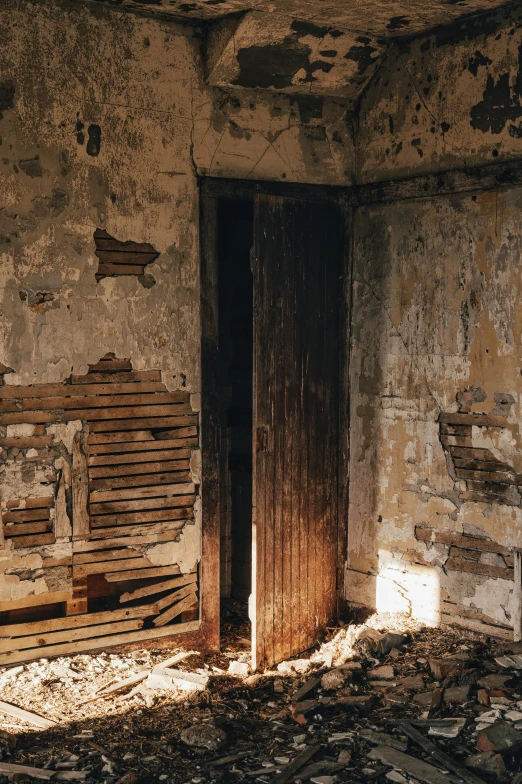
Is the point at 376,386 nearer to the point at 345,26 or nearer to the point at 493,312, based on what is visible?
the point at 493,312

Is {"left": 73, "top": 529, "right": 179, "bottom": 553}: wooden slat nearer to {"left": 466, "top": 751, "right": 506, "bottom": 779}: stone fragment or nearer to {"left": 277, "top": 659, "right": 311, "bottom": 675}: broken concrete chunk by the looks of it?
{"left": 277, "top": 659, "right": 311, "bottom": 675}: broken concrete chunk

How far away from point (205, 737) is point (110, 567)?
1121mm

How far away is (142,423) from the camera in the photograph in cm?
461

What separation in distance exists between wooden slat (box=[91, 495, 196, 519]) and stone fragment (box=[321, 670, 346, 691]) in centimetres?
115

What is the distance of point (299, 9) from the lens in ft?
14.1

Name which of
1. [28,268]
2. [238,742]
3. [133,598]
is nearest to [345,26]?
[28,268]

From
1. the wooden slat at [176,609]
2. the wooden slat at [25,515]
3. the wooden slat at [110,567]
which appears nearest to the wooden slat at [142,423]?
the wooden slat at [25,515]

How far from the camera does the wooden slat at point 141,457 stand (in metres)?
4.51

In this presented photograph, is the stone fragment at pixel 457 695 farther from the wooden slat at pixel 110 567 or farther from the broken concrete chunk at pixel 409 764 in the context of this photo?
the wooden slat at pixel 110 567

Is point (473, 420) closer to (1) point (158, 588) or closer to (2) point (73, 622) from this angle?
(1) point (158, 588)

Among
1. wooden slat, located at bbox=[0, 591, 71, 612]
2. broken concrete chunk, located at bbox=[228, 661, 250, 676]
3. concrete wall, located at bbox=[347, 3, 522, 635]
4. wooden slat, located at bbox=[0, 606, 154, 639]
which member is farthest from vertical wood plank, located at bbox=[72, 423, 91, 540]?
concrete wall, located at bbox=[347, 3, 522, 635]

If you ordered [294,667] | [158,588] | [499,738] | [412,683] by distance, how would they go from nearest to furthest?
1. [499,738]
2. [412,683]
3. [158,588]
4. [294,667]

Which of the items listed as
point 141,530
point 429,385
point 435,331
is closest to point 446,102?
point 435,331

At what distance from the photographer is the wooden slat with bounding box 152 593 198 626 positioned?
477 cm
